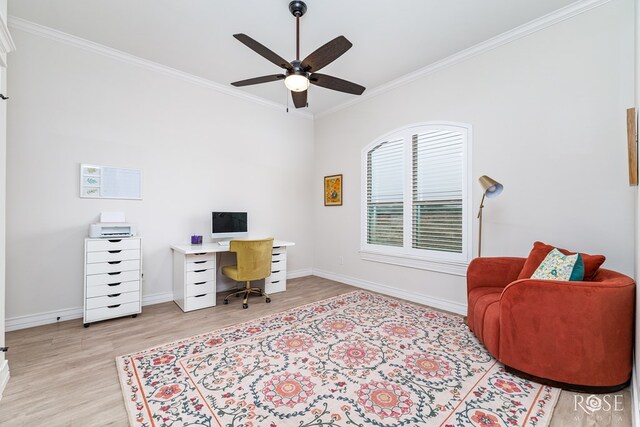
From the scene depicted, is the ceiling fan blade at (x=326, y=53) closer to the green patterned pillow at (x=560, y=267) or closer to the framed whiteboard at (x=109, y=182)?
the green patterned pillow at (x=560, y=267)

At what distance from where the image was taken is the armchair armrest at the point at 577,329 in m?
1.78

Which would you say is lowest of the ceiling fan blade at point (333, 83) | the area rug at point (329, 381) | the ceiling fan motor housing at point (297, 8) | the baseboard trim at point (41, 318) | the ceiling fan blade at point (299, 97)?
the area rug at point (329, 381)

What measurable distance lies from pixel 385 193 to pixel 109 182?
351 cm

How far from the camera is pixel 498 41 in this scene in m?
3.00

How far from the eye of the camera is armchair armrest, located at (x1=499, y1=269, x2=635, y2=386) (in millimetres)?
1778

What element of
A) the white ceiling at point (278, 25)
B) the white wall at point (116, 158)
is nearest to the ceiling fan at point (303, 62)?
the white ceiling at point (278, 25)

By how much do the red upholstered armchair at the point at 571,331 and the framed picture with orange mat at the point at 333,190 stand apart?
10.2ft

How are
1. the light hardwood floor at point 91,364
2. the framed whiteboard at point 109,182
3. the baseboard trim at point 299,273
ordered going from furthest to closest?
1. the baseboard trim at point 299,273
2. the framed whiteboard at point 109,182
3. the light hardwood floor at point 91,364

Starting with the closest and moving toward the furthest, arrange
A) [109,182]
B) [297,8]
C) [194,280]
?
[297,8] → [109,182] → [194,280]

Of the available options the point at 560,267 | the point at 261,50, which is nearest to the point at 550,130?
the point at 560,267

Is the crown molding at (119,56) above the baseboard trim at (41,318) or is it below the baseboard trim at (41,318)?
above

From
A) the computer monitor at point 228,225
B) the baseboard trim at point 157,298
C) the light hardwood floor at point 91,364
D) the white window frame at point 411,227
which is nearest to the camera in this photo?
the light hardwood floor at point 91,364

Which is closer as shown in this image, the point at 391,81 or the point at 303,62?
the point at 303,62

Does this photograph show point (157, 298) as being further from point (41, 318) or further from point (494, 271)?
point (494, 271)
